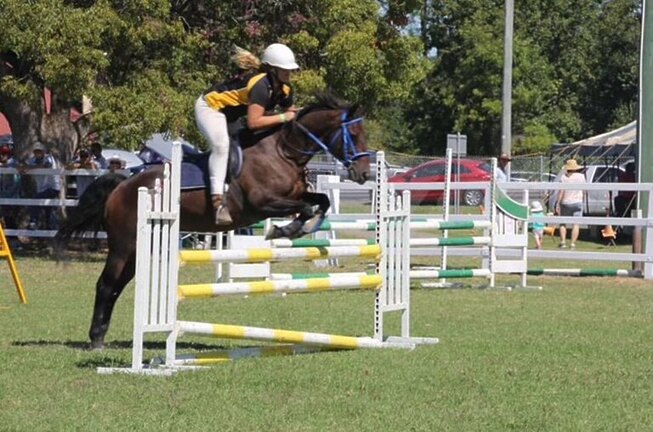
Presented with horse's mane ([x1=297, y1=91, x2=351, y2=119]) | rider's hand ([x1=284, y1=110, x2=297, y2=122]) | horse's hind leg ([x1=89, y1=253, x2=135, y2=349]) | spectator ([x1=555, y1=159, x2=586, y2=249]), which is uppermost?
horse's mane ([x1=297, y1=91, x2=351, y2=119])

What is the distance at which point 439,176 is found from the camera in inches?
1740

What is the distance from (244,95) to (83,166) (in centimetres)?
1491

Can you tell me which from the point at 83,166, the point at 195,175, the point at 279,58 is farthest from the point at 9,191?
the point at 279,58

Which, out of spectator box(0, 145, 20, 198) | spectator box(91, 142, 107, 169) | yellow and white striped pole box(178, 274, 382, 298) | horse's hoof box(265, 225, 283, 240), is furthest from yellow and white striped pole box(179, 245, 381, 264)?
spectator box(0, 145, 20, 198)

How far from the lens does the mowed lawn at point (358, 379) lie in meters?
7.85

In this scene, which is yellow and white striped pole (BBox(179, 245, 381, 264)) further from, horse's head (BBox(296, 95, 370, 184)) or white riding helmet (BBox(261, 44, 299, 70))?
white riding helmet (BBox(261, 44, 299, 70))

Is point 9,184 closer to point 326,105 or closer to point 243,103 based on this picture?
point 243,103

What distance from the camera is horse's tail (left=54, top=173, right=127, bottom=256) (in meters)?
12.0

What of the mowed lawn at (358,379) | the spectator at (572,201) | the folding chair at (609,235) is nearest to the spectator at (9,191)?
the mowed lawn at (358,379)

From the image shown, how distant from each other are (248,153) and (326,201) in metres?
0.79

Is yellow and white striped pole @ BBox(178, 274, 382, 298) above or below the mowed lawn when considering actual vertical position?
above

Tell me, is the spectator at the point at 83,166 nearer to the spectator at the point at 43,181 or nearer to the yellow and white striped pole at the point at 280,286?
the spectator at the point at 43,181

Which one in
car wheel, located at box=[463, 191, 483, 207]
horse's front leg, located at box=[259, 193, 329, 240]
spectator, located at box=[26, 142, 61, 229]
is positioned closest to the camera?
horse's front leg, located at box=[259, 193, 329, 240]

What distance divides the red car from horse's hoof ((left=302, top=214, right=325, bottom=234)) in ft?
97.0
